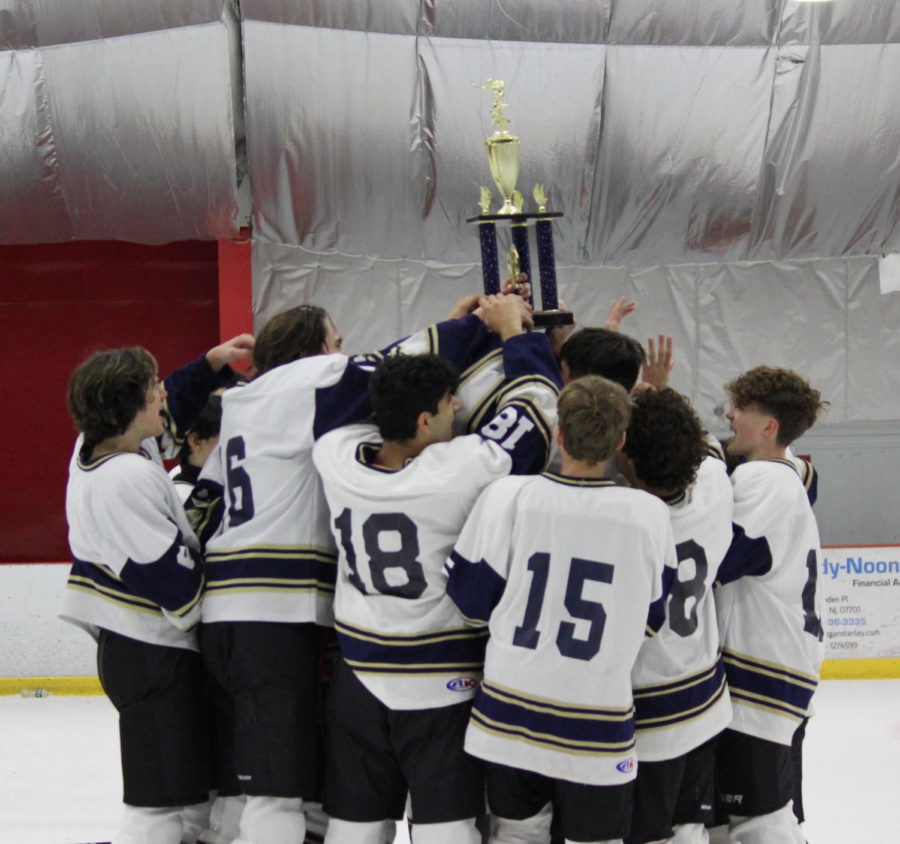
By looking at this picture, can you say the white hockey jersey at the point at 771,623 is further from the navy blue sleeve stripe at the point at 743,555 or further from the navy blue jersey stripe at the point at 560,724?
the navy blue jersey stripe at the point at 560,724

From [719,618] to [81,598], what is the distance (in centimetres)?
163

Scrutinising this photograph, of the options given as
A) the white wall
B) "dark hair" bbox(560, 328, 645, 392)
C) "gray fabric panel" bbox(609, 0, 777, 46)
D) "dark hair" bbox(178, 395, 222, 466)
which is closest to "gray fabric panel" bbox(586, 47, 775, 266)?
"gray fabric panel" bbox(609, 0, 777, 46)

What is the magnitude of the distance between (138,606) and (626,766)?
1.27m

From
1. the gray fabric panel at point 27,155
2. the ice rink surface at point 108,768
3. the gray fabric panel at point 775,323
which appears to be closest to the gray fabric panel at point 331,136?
the gray fabric panel at point 27,155

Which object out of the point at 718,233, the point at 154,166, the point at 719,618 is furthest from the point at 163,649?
the point at 718,233

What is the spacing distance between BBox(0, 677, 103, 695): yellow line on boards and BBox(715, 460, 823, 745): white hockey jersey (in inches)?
172

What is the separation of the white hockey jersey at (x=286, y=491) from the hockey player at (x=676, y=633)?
54 centimetres

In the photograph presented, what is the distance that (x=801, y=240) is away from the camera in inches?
292

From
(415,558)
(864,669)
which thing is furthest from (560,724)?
(864,669)

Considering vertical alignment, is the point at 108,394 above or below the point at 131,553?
above

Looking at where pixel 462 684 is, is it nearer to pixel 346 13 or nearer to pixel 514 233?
pixel 514 233

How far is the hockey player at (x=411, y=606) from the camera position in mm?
2627

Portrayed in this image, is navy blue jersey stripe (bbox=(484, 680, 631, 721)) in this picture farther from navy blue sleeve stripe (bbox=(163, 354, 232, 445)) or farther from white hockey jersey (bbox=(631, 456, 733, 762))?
navy blue sleeve stripe (bbox=(163, 354, 232, 445))

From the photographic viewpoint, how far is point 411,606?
8.67 feet
